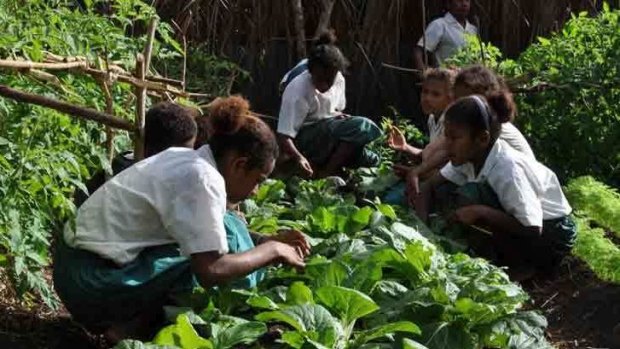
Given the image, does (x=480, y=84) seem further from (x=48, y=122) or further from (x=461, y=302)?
(x=48, y=122)

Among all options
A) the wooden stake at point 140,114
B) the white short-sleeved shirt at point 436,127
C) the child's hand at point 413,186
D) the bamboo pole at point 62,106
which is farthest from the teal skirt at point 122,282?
the white short-sleeved shirt at point 436,127

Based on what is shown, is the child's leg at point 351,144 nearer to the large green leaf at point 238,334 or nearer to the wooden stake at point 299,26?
the wooden stake at point 299,26

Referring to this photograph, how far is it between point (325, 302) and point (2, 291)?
5.33 feet

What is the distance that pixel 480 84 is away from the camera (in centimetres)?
658

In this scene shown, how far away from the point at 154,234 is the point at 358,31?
6345 millimetres

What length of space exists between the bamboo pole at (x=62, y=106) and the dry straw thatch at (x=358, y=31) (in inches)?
240

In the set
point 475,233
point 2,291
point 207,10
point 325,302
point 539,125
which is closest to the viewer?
point 325,302

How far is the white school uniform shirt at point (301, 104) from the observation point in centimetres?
808

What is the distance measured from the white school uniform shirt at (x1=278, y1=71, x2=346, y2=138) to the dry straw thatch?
7.87 ft

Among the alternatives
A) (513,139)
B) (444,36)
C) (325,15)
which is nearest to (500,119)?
(513,139)

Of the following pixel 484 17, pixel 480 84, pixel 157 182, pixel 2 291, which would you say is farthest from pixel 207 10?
pixel 157 182

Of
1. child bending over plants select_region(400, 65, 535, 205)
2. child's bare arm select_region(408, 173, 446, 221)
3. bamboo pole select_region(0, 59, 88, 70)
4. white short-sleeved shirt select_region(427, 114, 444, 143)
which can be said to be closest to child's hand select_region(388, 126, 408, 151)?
white short-sleeved shirt select_region(427, 114, 444, 143)

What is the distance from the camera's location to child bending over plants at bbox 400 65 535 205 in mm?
6312

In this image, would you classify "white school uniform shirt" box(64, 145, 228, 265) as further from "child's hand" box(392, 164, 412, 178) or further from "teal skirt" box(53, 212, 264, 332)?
"child's hand" box(392, 164, 412, 178)
